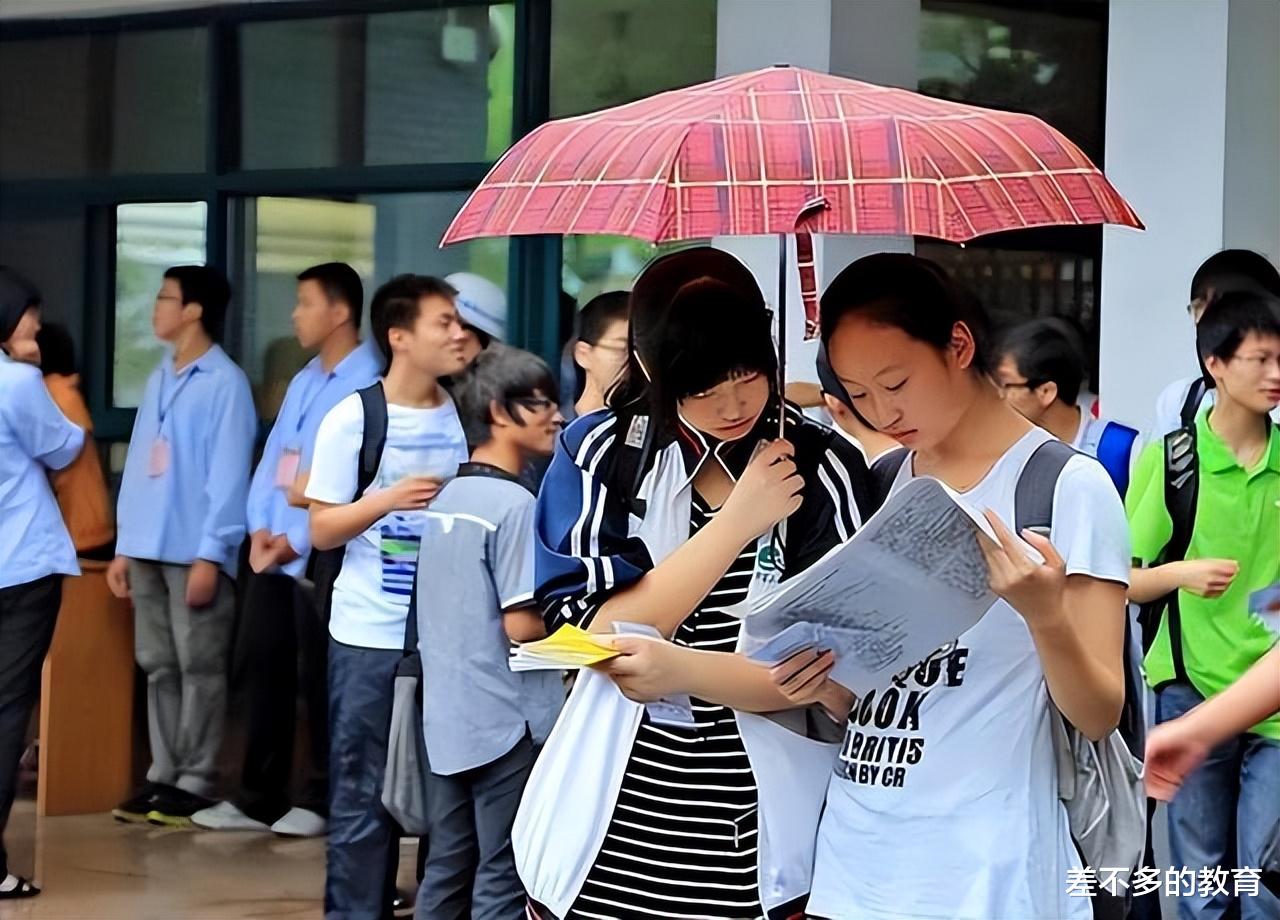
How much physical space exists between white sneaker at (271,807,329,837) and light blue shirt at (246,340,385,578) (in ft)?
3.49

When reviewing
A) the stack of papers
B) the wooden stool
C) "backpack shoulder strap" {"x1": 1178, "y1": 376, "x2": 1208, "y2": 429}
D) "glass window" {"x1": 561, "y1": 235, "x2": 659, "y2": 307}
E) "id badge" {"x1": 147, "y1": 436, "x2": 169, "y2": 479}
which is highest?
"glass window" {"x1": 561, "y1": 235, "x2": 659, "y2": 307}

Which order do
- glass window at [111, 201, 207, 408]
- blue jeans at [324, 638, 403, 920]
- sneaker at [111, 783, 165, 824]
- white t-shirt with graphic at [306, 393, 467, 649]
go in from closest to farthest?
1. white t-shirt with graphic at [306, 393, 467, 649]
2. blue jeans at [324, 638, 403, 920]
3. sneaker at [111, 783, 165, 824]
4. glass window at [111, 201, 207, 408]

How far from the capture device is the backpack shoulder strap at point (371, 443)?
19.7 ft

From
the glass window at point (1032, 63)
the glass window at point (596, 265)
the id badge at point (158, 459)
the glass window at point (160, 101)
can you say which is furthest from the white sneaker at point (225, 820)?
the glass window at point (1032, 63)

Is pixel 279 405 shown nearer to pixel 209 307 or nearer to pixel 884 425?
pixel 209 307

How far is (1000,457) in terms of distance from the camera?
2994 millimetres

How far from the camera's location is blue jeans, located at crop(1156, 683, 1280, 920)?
218 inches

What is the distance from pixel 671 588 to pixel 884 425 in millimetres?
384

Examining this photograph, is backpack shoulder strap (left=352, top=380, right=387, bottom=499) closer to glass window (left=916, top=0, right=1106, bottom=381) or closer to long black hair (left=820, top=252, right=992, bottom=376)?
long black hair (left=820, top=252, right=992, bottom=376)

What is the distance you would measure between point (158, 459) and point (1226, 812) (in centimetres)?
450

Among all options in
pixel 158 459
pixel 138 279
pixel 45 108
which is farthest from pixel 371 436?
pixel 45 108

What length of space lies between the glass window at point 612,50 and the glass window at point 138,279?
1.97 meters

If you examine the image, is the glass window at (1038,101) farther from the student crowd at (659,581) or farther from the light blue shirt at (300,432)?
the light blue shirt at (300,432)

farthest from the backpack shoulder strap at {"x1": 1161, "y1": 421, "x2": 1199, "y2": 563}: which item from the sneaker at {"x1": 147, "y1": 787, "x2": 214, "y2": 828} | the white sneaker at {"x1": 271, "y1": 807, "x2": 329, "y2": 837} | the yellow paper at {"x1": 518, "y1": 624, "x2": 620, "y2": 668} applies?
the sneaker at {"x1": 147, "y1": 787, "x2": 214, "y2": 828}
